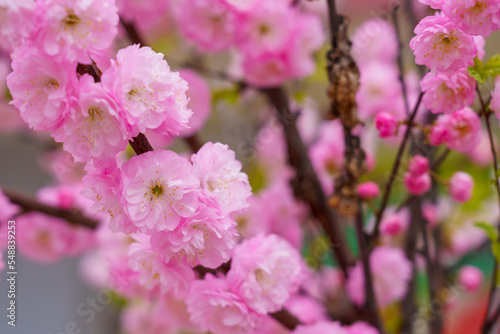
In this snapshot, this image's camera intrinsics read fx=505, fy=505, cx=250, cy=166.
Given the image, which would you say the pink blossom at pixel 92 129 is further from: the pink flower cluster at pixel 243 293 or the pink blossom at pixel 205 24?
the pink blossom at pixel 205 24

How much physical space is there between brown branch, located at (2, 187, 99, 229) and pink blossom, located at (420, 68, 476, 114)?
402 millimetres

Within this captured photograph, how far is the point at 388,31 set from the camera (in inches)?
30.3

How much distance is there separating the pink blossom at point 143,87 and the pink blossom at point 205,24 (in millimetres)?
297

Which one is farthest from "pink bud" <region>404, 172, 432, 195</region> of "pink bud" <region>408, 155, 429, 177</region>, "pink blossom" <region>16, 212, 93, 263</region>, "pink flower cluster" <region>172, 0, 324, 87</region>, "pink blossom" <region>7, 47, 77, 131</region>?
"pink blossom" <region>16, 212, 93, 263</region>

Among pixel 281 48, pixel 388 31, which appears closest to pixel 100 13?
A: pixel 281 48

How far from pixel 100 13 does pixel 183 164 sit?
0.34ft

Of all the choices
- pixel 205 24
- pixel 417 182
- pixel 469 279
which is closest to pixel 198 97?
pixel 205 24

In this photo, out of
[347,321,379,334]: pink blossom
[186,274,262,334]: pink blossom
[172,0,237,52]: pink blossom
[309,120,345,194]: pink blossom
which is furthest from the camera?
[309,120,345,194]: pink blossom

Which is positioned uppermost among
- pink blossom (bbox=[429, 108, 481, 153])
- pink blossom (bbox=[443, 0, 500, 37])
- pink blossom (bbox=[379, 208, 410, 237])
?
pink blossom (bbox=[443, 0, 500, 37])

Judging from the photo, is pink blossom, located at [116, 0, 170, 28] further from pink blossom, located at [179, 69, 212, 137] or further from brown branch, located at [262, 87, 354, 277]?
brown branch, located at [262, 87, 354, 277]

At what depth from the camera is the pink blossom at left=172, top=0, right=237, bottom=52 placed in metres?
0.60

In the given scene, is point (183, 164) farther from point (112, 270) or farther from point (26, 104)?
point (112, 270)

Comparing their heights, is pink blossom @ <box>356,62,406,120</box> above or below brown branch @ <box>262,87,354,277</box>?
above

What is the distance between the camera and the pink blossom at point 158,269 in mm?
372
